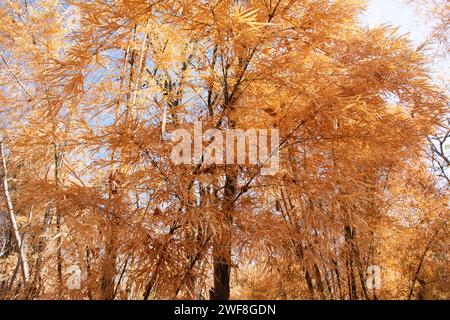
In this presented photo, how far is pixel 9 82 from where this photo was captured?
3.44 metres

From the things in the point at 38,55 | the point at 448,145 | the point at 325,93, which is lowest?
the point at 325,93

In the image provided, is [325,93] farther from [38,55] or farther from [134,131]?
[38,55]

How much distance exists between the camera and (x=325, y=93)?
5.23ft

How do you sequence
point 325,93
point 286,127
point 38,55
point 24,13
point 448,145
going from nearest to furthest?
point 325,93, point 286,127, point 38,55, point 24,13, point 448,145

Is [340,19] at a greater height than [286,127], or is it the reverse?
[340,19]

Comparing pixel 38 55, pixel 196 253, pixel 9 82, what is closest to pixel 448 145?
pixel 196 253

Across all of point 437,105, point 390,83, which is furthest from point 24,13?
point 437,105

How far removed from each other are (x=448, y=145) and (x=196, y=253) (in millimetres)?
5617

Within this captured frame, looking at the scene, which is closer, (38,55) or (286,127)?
(286,127)

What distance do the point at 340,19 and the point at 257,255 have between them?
1.39 meters

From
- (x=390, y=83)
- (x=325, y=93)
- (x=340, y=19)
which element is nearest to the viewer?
(x=325, y=93)
